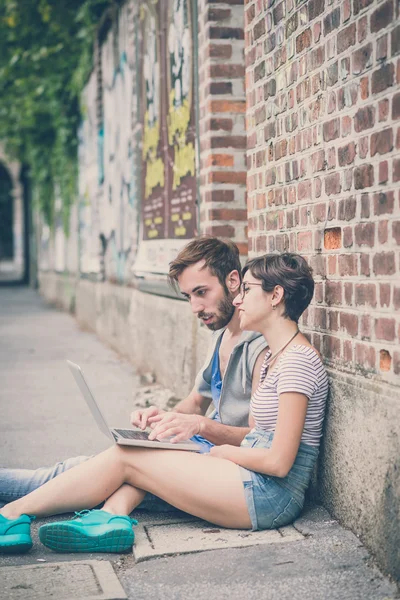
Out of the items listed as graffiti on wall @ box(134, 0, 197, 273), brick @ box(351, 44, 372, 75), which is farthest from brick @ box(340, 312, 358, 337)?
graffiti on wall @ box(134, 0, 197, 273)

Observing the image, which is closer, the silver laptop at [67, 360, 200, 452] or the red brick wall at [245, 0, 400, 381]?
the red brick wall at [245, 0, 400, 381]

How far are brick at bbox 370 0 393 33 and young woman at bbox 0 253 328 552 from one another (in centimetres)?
96

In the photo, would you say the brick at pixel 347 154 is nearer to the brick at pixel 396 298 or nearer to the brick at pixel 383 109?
the brick at pixel 383 109

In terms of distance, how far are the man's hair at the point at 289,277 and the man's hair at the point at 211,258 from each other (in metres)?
0.48

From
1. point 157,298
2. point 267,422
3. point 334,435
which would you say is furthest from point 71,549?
point 157,298

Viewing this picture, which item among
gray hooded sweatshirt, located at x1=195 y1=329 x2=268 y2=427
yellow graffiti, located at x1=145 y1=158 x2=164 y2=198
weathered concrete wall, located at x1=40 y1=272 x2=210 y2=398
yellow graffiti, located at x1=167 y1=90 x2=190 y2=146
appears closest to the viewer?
gray hooded sweatshirt, located at x1=195 y1=329 x2=268 y2=427

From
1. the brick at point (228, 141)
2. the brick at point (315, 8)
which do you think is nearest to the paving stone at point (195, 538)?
the brick at point (315, 8)

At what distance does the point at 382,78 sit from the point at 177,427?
162 centimetres

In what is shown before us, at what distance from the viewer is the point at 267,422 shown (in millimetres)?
3578

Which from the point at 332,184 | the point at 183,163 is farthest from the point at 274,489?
the point at 183,163

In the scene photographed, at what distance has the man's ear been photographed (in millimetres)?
4109

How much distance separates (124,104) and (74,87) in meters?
4.30

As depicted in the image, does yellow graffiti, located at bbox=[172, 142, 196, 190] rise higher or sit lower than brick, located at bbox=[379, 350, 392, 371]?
higher

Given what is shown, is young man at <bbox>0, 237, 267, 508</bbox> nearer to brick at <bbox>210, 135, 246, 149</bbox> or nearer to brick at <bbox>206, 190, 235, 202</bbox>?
brick at <bbox>206, 190, 235, 202</bbox>
